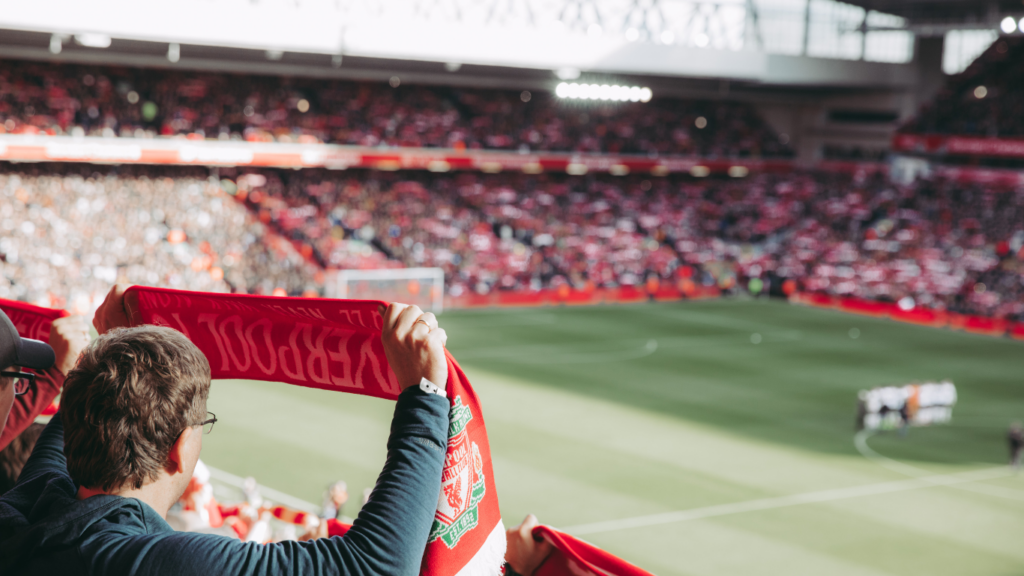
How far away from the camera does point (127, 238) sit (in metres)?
37.7

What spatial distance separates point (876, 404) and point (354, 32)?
26086mm

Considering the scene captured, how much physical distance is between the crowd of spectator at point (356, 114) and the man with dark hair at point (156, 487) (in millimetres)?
39697

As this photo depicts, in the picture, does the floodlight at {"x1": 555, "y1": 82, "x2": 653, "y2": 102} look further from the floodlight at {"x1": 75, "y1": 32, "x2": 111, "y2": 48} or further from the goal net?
the floodlight at {"x1": 75, "y1": 32, "x2": 111, "y2": 48}

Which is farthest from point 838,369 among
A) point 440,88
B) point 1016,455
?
point 440,88

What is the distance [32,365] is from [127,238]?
37.1m

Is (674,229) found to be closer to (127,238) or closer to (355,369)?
(127,238)

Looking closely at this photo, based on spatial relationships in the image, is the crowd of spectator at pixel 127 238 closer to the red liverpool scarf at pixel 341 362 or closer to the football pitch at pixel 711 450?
the football pitch at pixel 711 450

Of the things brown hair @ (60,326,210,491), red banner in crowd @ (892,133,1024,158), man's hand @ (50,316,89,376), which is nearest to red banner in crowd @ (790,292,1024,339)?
red banner in crowd @ (892,133,1024,158)

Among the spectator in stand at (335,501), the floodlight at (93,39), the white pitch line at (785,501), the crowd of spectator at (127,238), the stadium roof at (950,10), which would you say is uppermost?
the stadium roof at (950,10)

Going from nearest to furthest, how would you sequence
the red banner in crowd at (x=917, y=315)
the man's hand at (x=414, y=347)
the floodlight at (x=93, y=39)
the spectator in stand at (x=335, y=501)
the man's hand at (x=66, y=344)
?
1. the man's hand at (x=414, y=347)
2. the man's hand at (x=66, y=344)
3. the spectator in stand at (x=335, y=501)
4. the floodlight at (x=93, y=39)
5. the red banner in crowd at (x=917, y=315)

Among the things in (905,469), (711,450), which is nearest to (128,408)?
(711,450)

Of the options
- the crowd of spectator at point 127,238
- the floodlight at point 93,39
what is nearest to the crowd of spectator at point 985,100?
the crowd of spectator at point 127,238

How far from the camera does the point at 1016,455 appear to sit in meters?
21.7

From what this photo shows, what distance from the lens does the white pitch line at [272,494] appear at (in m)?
17.5
